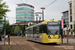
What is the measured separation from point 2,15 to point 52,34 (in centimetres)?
916

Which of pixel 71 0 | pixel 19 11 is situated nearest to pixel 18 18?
pixel 19 11

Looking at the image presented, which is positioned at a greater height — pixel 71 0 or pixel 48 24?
pixel 71 0

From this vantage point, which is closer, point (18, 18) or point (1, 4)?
point (1, 4)

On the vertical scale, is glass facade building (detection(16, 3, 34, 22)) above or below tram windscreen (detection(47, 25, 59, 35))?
above

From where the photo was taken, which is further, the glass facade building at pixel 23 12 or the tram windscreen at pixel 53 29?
the glass facade building at pixel 23 12

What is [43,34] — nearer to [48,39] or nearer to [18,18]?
[48,39]

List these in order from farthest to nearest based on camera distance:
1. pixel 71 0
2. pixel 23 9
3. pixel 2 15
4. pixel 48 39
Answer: pixel 23 9, pixel 71 0, pixel 2 15, pixel 48 39

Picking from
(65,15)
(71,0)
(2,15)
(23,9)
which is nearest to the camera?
(2,15)

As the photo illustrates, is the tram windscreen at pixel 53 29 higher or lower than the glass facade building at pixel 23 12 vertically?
lower

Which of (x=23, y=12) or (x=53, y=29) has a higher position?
(x=23, y=12)

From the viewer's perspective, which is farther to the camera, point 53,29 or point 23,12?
point 23,12

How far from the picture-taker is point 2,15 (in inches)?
1109

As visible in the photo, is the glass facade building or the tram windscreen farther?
the glass facade building

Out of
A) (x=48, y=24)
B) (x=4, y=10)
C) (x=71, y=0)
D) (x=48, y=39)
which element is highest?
(x=71, y=0)
